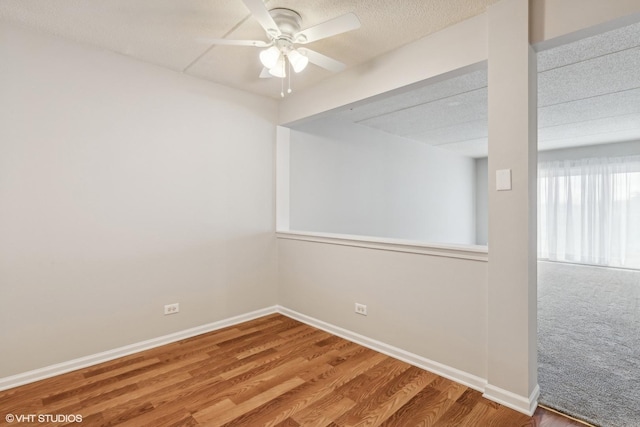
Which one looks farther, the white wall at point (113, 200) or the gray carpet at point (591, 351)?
the white wall at point (113, 200)

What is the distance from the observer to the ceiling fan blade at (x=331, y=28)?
1720mm

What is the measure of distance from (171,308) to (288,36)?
246 centimetres

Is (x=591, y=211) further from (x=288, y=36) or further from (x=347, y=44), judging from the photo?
(x=288, y=36)

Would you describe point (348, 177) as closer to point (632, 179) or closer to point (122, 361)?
point (122, 361)

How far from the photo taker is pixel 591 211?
6.44m

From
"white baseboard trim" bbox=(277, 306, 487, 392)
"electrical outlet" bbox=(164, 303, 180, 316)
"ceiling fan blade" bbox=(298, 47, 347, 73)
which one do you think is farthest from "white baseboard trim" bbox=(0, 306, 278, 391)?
"ceiling fan blade" bbox=(298, 47, 347, 73)

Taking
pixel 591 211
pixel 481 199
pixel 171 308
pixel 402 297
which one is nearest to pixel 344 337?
pixel 402 297

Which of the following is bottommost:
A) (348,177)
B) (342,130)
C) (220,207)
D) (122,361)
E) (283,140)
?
(122,361)

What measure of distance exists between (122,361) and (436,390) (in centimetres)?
238

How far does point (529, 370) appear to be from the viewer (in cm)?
187

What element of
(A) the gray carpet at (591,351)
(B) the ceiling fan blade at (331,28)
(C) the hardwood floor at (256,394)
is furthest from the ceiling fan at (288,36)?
(A) the gray carpet at (591,351)

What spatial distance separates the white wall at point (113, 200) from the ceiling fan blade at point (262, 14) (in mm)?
1453

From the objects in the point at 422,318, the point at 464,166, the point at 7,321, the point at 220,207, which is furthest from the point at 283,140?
the point at 464,166

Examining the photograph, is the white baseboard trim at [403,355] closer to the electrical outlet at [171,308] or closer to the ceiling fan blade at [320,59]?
the electrical outlet at [171,308]
